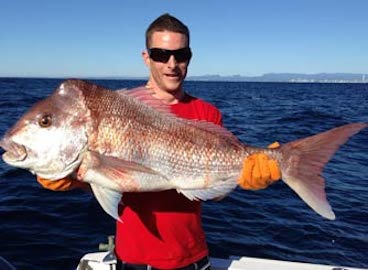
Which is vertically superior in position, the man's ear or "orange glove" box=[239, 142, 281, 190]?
the man's ear

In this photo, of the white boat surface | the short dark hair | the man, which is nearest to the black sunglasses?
the man

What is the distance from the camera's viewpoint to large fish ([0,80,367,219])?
352cm

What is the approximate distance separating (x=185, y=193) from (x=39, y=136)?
4.10 ft

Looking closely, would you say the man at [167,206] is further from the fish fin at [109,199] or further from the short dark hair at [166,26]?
the fish fin at [109,199]

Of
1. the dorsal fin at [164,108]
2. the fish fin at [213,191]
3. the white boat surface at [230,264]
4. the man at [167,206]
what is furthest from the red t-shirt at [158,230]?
the white boat surface at [230,264]

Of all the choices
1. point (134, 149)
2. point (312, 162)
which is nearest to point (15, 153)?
point (134, 149)

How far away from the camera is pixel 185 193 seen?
12.5 ft

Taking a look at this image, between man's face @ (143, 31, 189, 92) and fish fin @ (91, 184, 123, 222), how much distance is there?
1.06 metres

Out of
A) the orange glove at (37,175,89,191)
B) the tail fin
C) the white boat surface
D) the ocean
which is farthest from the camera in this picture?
the ocean

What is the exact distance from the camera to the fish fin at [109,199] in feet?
11.5

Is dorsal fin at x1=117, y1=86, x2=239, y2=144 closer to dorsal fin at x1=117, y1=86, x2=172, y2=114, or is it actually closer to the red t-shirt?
dorsal fin at x1=117, y1=86, x2=172, y2=114

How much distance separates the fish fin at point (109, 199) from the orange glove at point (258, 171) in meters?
1.06

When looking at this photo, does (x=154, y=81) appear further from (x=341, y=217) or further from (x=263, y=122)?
(x=263, y=122)

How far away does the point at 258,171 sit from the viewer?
12.4ft
